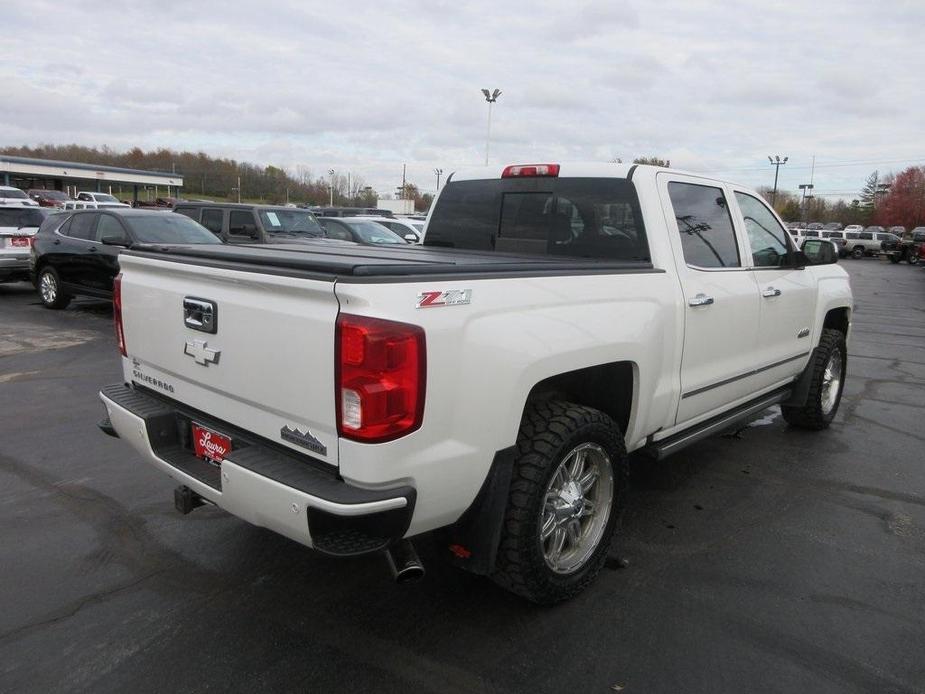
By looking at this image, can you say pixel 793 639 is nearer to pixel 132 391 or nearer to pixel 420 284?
pixel 420 284

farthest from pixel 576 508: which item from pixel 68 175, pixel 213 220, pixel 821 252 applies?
pixel 68 175

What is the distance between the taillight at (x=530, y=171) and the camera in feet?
13.7

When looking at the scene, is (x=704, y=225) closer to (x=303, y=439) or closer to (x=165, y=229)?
(x=303, y=439)

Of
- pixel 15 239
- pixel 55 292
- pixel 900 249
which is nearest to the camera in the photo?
pixel 55 292

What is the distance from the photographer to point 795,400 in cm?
562

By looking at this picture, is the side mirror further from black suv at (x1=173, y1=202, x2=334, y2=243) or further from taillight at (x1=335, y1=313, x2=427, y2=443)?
black suv at (x1=173, y1=202, x2=334, y2=243)

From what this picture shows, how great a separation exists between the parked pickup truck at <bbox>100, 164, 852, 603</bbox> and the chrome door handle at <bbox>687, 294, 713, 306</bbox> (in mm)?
11

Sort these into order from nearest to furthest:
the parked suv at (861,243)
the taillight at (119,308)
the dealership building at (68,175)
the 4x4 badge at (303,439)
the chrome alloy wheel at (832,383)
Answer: the 4x4 badge at (303,439)
the taillight at (119,308)
the chrome alloy wheel at (832,383)
the parked suv at (861,243)
the dealership building at (68,175)

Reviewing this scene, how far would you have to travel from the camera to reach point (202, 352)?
9.52 feet

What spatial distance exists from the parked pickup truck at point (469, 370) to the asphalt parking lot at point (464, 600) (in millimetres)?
349

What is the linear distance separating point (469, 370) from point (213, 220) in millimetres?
13600

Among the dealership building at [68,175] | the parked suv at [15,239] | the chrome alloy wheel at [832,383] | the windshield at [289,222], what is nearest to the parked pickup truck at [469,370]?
the chrome alloy wheel at [832,383]

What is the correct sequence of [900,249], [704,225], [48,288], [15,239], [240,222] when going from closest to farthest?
[704,225] → [48,288] → [15,239] → [240,222] → [900,249]

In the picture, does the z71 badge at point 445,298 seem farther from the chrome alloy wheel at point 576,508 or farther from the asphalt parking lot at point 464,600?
the asphalt parking lot at point 464,600
